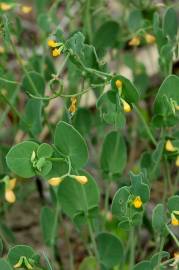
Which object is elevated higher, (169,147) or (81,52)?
(81,52)

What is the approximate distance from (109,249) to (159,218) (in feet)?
0.73

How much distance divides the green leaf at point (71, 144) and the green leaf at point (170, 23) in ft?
1.17

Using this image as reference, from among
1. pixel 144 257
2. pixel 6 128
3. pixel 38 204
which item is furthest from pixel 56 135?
pixel 6 128

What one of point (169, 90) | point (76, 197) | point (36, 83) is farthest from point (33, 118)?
point (169, 90)

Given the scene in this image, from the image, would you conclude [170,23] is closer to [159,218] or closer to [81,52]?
[81,52]

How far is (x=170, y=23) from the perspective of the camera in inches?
51.5

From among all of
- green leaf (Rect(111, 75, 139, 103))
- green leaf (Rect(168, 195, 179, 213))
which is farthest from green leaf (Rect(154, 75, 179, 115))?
green leaf (Rect(168, 195, 179, 213))

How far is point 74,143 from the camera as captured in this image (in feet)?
3.40

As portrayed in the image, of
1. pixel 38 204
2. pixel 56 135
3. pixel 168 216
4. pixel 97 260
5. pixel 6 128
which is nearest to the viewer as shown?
pixel 56 135

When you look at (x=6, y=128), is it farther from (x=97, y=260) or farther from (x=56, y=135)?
(x=56, y=135)

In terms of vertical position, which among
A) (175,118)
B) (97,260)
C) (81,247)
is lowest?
(81,247)

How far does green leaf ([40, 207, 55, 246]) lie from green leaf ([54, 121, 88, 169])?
0.98ft

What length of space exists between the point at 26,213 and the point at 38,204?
0.04 meters

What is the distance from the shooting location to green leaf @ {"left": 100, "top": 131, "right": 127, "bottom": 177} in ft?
4.25
